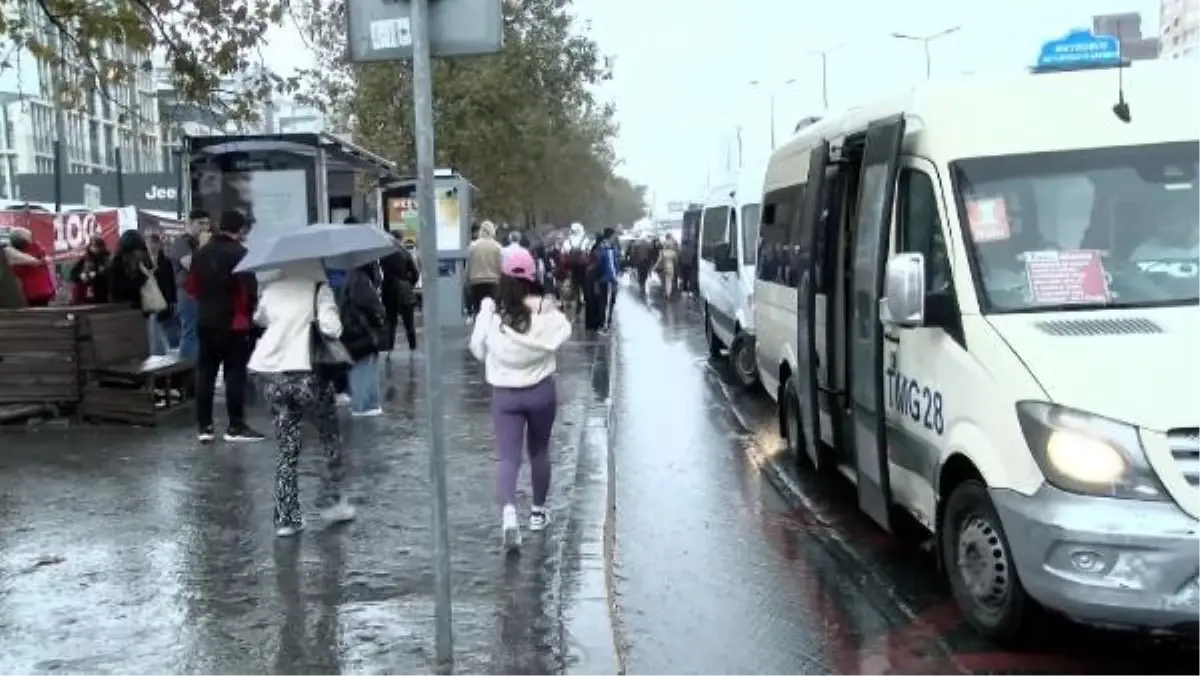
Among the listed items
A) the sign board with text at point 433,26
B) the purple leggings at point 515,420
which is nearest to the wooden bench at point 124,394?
the purple leggings at point 515,420

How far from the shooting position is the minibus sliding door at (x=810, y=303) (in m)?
8.38

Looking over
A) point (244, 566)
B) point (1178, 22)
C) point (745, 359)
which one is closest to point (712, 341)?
point (745, 359)

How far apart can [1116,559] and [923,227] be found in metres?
2.11

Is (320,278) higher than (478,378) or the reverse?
higher

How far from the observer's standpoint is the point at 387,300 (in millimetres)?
14758

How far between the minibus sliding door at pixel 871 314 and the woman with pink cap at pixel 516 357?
5.52 feet

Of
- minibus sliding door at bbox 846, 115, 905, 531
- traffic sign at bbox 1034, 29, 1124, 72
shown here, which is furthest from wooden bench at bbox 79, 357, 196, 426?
traffic sign at bbox 1034, 29, 1124, 72

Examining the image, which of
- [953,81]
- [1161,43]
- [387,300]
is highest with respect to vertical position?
[1161,43]

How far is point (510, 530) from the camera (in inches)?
277

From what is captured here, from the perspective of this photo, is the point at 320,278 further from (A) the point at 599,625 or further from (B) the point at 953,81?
(B) the point at 953,81

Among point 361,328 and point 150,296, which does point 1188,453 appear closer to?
point 361,328

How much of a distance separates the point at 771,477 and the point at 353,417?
13.7ft

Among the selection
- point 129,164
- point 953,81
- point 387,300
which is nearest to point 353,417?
point 387,300

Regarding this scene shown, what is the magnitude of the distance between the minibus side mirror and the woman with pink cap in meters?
1.95
